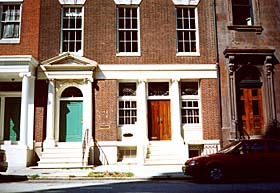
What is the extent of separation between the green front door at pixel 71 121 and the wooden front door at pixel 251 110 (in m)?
8.43

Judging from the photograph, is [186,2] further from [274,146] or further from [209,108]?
[274,146]

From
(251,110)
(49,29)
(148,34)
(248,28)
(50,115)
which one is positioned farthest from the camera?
(248,28)

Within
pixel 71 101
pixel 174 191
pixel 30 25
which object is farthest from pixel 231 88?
pixel 30 25

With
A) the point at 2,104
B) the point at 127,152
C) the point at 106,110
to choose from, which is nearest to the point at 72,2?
the point at 106,110

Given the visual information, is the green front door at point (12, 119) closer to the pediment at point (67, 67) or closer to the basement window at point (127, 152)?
the pediment at point (67, 67)

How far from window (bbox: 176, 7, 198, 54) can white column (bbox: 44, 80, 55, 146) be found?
22.9ft

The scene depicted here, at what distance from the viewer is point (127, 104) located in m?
17.2

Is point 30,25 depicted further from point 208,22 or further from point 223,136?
point 223,136

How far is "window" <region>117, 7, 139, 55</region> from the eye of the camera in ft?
57.7

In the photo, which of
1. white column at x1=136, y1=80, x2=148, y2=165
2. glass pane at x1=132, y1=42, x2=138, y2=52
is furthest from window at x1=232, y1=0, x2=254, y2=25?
white column at x1=136, y1=80, x2=148, y2=165

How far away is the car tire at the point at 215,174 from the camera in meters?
11.1

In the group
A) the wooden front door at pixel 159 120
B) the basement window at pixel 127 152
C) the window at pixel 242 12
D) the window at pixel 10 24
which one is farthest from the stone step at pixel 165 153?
the window at pixel 10 24

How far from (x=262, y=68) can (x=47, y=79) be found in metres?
11.4

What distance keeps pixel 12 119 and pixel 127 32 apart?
24.8 ft
